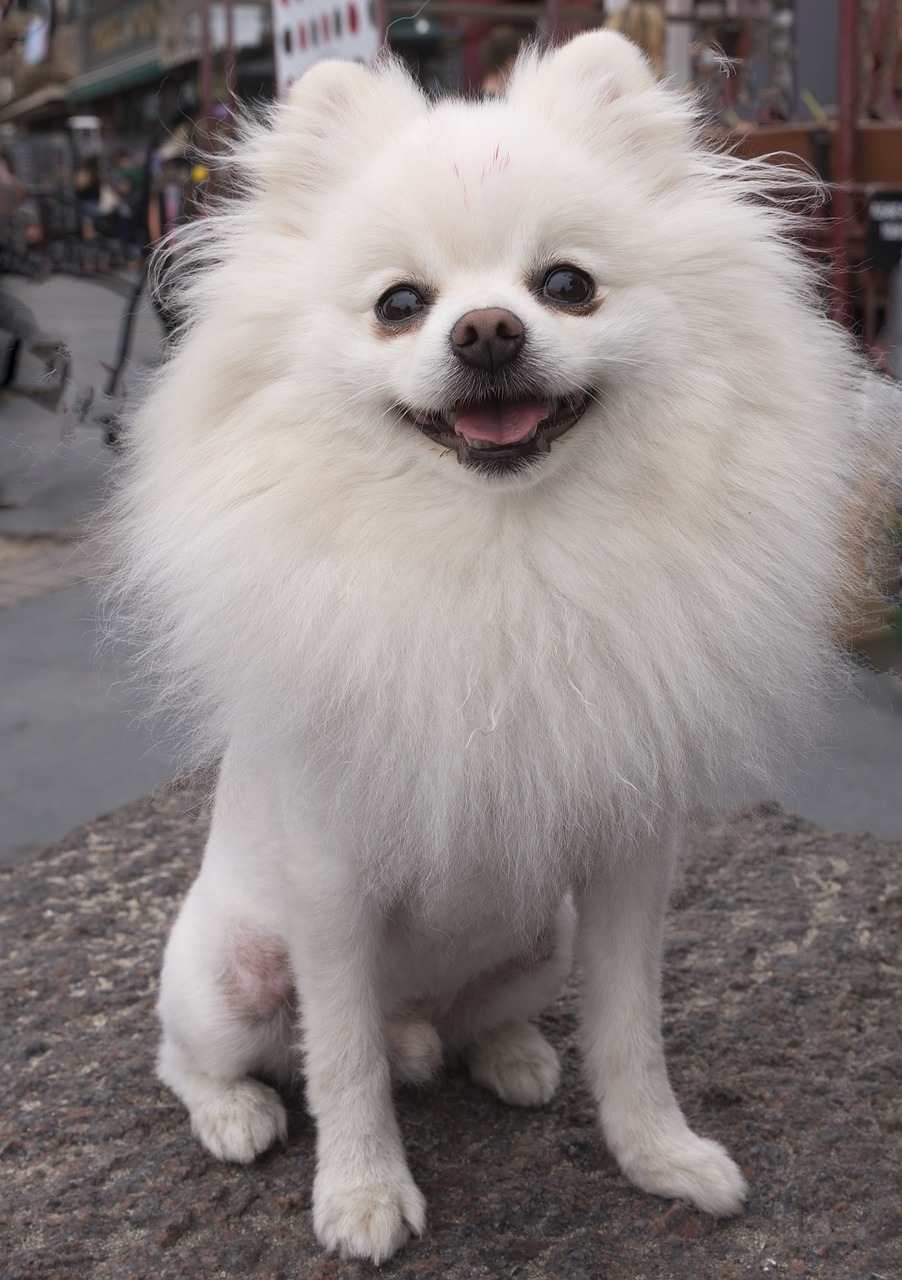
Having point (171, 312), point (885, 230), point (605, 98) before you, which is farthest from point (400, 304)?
point (885, 230)

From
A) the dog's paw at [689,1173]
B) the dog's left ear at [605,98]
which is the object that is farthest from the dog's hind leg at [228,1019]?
the dog's left ear at [605,98]

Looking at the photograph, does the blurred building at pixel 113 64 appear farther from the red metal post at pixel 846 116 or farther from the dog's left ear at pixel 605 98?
the dog's left ear at pixel 605 98

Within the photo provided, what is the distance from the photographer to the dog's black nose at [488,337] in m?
1.73

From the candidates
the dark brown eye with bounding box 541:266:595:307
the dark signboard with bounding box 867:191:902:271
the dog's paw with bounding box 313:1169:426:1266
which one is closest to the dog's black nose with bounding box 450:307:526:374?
the dark brown eye with bounding box 541:266:595:307

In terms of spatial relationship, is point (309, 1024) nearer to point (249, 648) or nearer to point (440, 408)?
point (249, 648)

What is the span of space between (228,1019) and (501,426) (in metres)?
1.23

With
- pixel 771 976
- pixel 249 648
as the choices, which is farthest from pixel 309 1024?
pixel 771 976

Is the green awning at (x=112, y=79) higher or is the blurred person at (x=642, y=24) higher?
the blurred person at (x=642, y=24)

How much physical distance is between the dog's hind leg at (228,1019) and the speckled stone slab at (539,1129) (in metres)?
0.07

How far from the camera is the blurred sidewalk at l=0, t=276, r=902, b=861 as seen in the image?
3252 millimetres

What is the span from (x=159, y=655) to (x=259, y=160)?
2.73 feet

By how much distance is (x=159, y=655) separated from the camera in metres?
2.19

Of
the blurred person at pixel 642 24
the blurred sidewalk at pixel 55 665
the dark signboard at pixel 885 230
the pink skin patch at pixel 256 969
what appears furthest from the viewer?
the blurred person at pixel 642 24

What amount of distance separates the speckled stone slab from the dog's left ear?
131 centimetres
